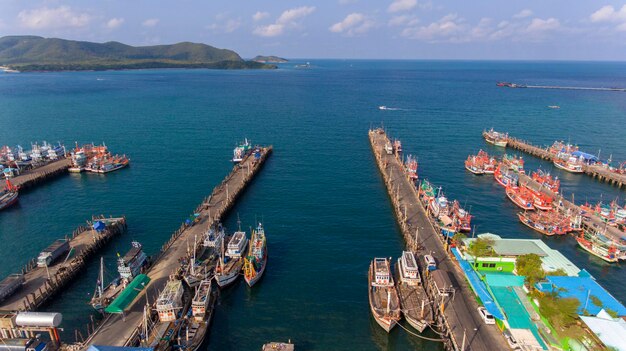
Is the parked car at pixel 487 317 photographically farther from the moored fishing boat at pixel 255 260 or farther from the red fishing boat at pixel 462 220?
the moored fishing boat at pixel 255 260

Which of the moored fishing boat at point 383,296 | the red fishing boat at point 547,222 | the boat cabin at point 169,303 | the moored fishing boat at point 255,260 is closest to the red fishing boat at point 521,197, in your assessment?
the red fishing boat at point 547,222

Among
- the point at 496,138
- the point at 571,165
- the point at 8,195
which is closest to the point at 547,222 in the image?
the point at 571,165

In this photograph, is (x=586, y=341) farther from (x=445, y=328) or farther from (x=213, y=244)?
(x=213, y=244)

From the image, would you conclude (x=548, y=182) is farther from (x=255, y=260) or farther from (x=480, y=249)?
(x=255, y=260)

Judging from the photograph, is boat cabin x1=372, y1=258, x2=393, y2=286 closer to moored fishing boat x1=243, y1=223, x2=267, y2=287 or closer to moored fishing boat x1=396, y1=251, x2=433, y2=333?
moored fishing boat x1=396, y1=251, x2=433, y2=333

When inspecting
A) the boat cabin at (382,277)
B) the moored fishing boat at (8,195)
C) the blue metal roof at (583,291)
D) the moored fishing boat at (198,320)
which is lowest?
the moored fishing boat at (198,320)
